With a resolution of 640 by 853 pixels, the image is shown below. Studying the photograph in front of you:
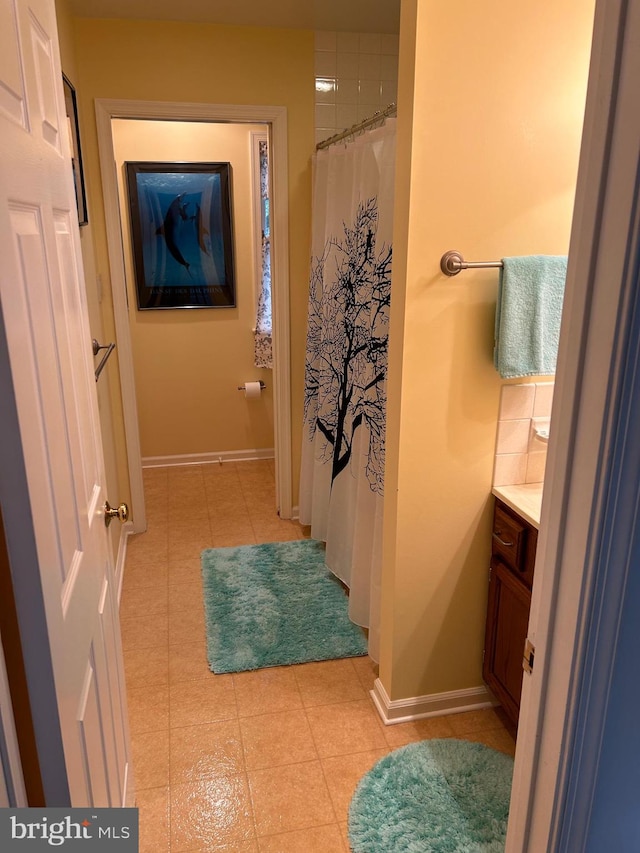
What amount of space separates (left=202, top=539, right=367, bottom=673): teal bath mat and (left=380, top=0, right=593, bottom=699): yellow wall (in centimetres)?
52

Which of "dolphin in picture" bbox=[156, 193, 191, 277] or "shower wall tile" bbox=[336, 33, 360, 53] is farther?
"dolphin in picture" bbox=[156, 193, 191, 277]

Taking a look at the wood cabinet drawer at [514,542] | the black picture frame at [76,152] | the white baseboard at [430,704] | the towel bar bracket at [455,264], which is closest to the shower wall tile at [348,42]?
the black picture frame at [76,152]

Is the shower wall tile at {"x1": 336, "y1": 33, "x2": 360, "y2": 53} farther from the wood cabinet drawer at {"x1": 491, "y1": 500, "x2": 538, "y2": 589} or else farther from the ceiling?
the wood cabinet drawer at {"x1": 491, "y1": 500, "x2": 538, "y2": 589}

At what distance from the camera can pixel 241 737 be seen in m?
2.17

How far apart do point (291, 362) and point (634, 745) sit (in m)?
2.81

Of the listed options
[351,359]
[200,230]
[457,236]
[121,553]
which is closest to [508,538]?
[457,236]

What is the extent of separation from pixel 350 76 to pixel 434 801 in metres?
3.20

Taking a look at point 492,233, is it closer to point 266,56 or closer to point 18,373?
point 18,373

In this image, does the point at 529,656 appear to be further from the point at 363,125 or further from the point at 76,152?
the point at 76,152

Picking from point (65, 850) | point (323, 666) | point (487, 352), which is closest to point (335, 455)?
point (323, 666)

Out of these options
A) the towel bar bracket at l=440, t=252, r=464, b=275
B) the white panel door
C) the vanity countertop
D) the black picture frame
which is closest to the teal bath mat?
the vanity countertop

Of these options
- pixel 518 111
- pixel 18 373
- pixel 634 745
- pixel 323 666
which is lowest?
pixel 323 666

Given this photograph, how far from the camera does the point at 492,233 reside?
188 centimetres

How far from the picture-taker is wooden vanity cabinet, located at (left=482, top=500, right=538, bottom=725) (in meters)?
1.92
